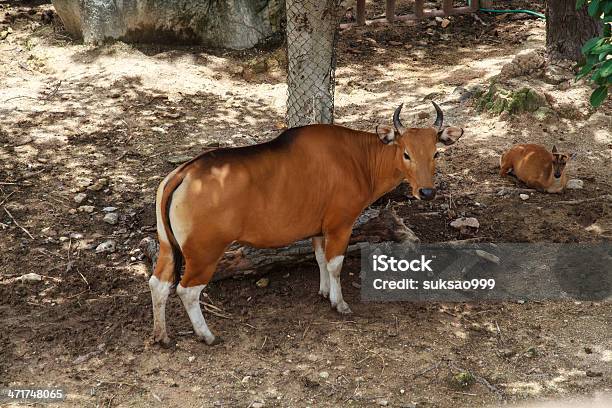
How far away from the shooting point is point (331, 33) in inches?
316

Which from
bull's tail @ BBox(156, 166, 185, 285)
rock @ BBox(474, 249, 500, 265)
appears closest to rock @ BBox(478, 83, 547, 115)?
rock @ BBox(474, 249, 500, 265)

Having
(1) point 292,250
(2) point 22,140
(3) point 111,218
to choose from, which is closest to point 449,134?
(1) point 292,250

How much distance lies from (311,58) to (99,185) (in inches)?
112

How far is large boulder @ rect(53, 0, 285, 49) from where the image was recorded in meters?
12.7

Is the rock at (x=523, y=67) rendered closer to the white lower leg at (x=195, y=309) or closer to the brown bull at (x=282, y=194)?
the brown bull at (x=282, y=194)

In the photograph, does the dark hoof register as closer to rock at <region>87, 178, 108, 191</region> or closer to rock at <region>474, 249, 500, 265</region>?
rock at <region>474, 249, 500, 265</region>

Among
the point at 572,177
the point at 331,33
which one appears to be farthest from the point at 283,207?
the point at 572,177

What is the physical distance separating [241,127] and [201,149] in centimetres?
104

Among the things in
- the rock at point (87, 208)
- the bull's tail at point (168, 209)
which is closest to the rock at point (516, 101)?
the rock at point (87, 208)

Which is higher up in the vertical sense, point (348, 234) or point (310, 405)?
point (348, 234)

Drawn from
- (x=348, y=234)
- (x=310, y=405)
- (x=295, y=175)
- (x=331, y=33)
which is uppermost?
(x=331, y=33)

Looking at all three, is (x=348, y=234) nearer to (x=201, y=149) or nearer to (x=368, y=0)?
(x=201, y=149)

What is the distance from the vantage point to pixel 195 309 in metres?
6.09

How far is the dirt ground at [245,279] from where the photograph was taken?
5781 millimetres
